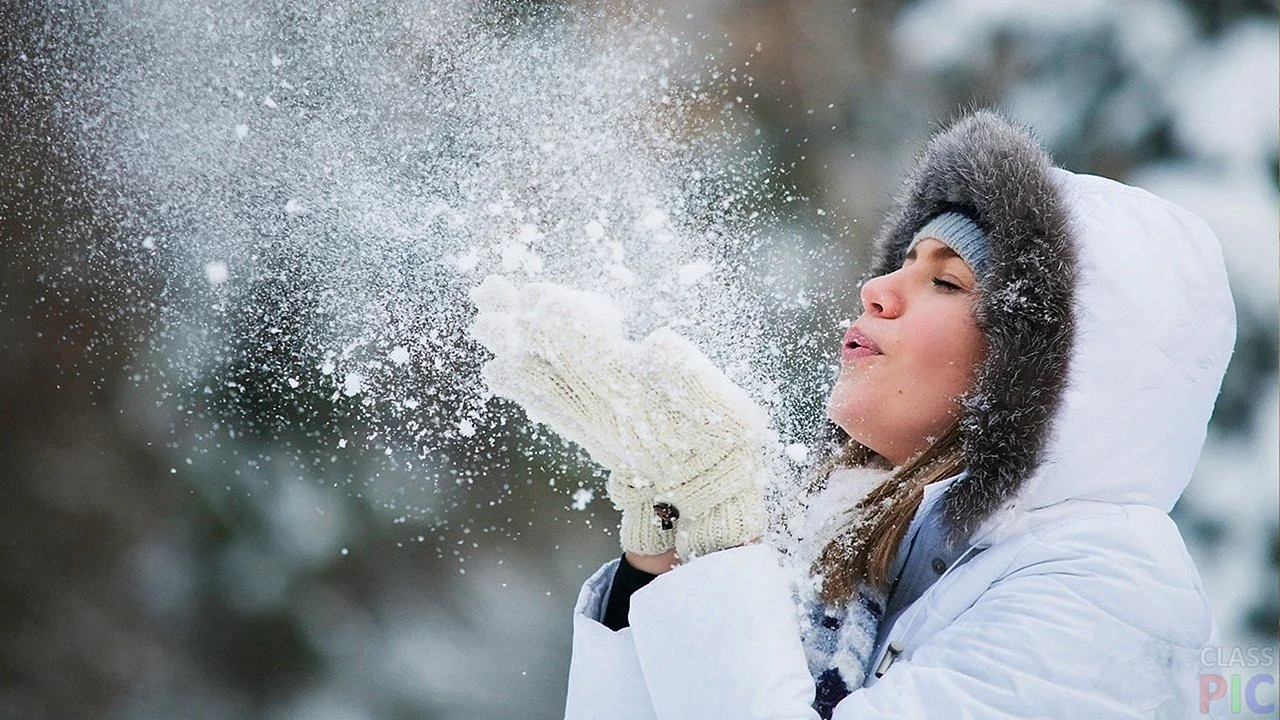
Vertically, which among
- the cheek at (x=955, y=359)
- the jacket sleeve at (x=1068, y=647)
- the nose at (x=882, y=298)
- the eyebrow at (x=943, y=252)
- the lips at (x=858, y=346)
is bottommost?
the jacket sleeve at (x=1068, y=647)

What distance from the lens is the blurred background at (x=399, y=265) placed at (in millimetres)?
1500

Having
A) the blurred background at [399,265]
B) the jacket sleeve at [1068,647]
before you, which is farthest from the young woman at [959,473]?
the blurred background at [399,265]

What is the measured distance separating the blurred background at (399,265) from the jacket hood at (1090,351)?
0.63m

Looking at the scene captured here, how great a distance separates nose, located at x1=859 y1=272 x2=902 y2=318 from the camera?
82cm

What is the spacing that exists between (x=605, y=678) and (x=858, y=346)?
35 cm

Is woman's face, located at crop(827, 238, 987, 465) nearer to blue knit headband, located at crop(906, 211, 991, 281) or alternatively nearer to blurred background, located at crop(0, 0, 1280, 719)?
blue knit headband, located at crop(906, 211, 991, 281)

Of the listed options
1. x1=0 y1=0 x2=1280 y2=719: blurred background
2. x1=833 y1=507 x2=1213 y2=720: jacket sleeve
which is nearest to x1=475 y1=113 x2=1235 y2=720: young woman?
x1=833 y1=507 x2=1213 y2=720: jacket sleeve

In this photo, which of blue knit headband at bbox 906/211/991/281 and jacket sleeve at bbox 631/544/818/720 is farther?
blue knit headband at bbox 906/211/991/281

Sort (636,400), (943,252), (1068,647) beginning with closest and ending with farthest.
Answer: (1068,647) < (636,400) < (943,252)

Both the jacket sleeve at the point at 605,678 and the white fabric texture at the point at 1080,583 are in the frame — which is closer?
the white fabric texture at the point at 1080,583

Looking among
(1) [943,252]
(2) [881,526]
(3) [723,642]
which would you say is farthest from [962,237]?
(3) [723,642]

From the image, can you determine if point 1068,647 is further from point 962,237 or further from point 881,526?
point 962,237

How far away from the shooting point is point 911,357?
79 cm

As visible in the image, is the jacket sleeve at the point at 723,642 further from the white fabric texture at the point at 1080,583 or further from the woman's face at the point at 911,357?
the woman's face at the point at 911,357
